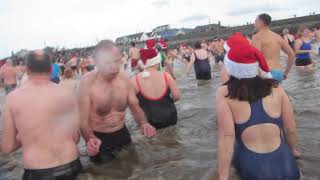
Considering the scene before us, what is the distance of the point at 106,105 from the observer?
4652 millimetres

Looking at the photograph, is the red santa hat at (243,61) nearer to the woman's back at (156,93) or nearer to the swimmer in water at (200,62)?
the woman's back at (156,93)

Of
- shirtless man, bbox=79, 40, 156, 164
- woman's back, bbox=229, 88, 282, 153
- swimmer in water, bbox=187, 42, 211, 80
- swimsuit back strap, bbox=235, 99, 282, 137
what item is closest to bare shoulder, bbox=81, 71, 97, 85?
shirtless man, bbox=79, 40, 156, 164

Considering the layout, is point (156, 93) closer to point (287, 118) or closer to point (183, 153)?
point (183, 153)

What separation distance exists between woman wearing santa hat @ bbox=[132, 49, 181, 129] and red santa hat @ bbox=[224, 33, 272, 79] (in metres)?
2.40

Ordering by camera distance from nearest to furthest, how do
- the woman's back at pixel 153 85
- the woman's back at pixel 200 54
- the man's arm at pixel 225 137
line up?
the man's arm at pixel 225 137 < the woman's back at pixel 153 85 < the woman's back at pixel 200 54

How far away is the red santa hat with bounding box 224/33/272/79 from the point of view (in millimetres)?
3264

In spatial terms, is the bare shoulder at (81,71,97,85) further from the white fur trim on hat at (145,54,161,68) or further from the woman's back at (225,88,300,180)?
the woman's back at (225,88,300,180)

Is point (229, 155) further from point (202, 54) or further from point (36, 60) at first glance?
point (202, 54)

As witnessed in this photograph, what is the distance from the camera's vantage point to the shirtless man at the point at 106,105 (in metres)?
4.36

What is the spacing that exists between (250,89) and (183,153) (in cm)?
243

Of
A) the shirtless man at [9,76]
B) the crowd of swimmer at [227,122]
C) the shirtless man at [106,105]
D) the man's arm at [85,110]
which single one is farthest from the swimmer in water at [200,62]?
the crowd of swimmer at [227,122]

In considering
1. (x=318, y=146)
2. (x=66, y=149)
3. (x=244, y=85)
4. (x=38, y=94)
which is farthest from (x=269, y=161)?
(x=318, y=146)

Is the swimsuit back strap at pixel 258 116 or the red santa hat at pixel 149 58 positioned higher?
the red santa hat at pixel 149 58

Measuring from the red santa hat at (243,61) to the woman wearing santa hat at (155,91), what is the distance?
240 centimetres
